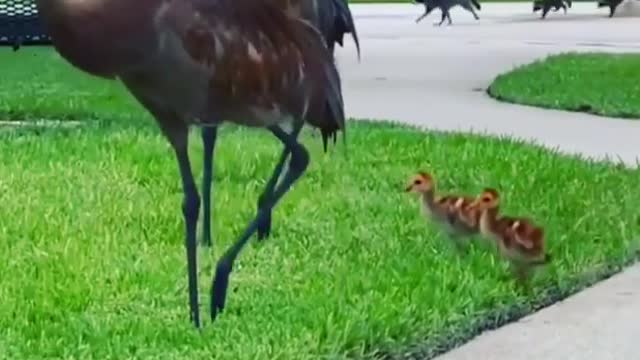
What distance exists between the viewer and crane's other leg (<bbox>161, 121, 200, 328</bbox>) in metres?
5.12

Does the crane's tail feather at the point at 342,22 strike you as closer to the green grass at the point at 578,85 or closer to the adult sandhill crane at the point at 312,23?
the adult sandhill crane at the point at 312,23

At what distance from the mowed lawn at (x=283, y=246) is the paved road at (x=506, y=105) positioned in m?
0.17

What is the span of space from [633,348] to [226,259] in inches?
54.7

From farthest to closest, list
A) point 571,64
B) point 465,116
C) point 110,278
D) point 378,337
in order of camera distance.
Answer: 1. point 571,64
2. point 465,116
3. point 110,278
4. point 378,337

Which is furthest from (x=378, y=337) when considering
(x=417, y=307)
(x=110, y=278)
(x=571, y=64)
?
(x=571, y=64)

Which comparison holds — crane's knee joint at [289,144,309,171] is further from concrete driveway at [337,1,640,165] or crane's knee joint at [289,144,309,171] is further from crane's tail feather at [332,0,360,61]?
concrete driveway at [337,1,640,165]

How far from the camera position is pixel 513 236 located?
20.7ft

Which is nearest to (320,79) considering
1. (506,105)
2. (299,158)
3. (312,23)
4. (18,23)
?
(312,23)

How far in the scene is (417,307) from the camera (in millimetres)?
5809

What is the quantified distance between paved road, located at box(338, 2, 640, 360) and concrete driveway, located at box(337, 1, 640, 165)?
0.01 m

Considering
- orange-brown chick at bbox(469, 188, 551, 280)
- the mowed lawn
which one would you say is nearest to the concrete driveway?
A: the mowed lawn

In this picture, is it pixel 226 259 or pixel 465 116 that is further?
pixel 465 116

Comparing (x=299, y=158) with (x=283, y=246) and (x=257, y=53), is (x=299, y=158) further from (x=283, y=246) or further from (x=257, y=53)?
(x=283, y=246)

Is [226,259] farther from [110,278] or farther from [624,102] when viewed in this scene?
[624,102]
